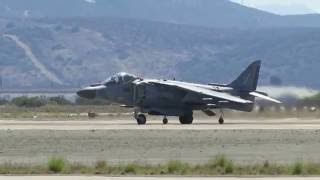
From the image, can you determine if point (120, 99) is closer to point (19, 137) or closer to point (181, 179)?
point (19, 137)

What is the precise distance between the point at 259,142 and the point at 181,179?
48.0ft

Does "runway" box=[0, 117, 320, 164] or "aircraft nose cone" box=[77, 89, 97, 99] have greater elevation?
"aircraft nose cone" box=[77, 89, 97, 99]

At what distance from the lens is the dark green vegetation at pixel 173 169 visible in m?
28.6

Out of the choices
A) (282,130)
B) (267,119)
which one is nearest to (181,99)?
(267,119)

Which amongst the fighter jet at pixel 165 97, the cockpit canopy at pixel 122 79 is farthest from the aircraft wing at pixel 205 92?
the cockpit canopy at pixel 122 79

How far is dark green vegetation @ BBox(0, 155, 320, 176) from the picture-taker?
28641mm

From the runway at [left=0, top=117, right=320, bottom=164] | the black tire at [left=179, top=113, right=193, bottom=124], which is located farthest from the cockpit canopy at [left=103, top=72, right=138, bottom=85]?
the runway at [left=0, top=117, right=320, bottom=164]

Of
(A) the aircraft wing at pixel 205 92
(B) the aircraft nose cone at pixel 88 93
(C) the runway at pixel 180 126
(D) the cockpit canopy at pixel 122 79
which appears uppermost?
(D) the cockpit canopy at pixel 122 79

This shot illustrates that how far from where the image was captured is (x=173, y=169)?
28969mm

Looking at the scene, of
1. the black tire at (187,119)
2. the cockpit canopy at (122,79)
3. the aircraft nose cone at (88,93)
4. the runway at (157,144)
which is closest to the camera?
the runway at (157,144)

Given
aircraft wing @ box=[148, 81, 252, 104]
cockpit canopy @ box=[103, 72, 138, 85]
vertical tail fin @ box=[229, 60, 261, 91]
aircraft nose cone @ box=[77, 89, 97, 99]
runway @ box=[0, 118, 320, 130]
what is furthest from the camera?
vertical tail fin @ box=[229, 60, 261, 91]

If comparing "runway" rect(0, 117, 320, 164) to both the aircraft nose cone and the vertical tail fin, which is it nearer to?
the aircraft nose cone

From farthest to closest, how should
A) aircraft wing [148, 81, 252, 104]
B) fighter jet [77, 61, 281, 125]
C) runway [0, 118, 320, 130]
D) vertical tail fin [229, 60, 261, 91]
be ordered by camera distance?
1. vertical tail fin [229, 60, 261, 91]
2. fighter jet [77, 61, 281, 125]
3. aircraft wing [148, 81, 252, 104]
4. runway [0, 118, 320, 130]

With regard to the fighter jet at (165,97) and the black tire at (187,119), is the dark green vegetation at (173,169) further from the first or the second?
the black tire at (187,119)
